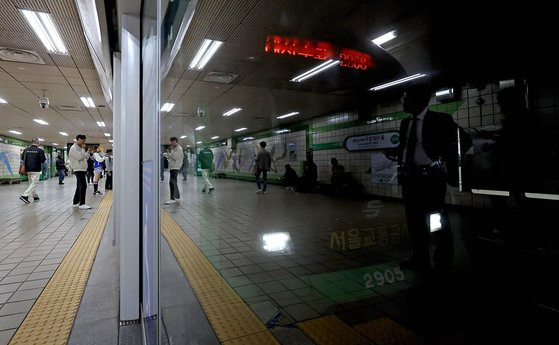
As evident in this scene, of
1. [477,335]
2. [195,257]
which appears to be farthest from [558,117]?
[195,257]

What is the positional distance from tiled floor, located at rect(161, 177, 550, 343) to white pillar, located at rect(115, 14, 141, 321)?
491mm

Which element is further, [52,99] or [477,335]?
[52,99]

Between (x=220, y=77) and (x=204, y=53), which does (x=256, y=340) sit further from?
(x=220, y=77)

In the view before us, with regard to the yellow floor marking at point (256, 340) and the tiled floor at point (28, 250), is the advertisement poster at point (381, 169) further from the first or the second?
the tiled floor at point (28, 250)

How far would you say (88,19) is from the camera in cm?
266

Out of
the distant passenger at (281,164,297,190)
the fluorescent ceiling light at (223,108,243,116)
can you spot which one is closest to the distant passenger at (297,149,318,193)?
the distant passenger at (281,164,297,190)

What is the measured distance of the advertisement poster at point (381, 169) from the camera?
1078mm

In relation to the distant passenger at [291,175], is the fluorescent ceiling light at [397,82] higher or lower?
higher

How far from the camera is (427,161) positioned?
82 centimetres

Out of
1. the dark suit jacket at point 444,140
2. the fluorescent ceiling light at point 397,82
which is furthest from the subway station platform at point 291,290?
the fluorescent ceiling light at point 397,82

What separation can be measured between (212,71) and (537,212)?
499cm

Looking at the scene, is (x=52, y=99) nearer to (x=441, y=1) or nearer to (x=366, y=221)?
(x=366, y=221)

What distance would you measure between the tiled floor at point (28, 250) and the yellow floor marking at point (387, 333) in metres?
1.90

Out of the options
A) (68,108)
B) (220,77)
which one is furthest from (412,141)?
(68,108)
